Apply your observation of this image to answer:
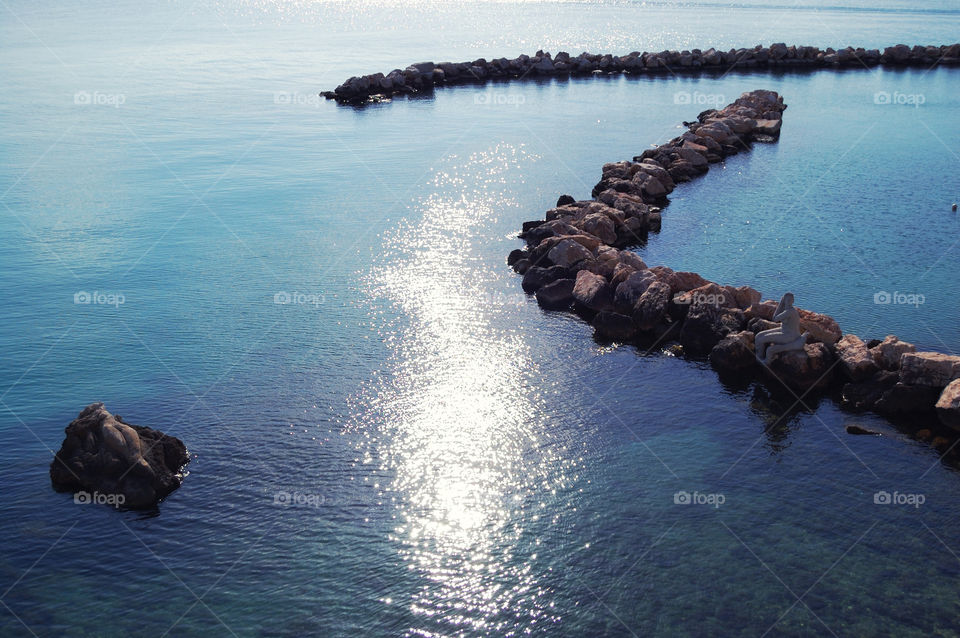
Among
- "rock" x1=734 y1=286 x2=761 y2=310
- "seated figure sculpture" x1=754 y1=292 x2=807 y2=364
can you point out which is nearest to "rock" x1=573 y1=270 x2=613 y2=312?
"rock" x1=734 y1=286 x2=761 y2=310

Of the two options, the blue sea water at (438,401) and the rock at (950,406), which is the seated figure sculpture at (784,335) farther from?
the rock at (950,406)

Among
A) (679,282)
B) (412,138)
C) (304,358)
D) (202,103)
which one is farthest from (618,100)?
(304,358)

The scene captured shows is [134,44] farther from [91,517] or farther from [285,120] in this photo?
[91,517]

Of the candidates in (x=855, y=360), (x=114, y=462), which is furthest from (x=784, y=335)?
(x=114, y=462)

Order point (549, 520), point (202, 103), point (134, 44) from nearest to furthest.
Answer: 1. point (549, 520)
2. point (202, 103)
3. point (134, 44)

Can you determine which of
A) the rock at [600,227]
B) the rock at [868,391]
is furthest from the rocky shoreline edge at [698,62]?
the rock at [868,391]
